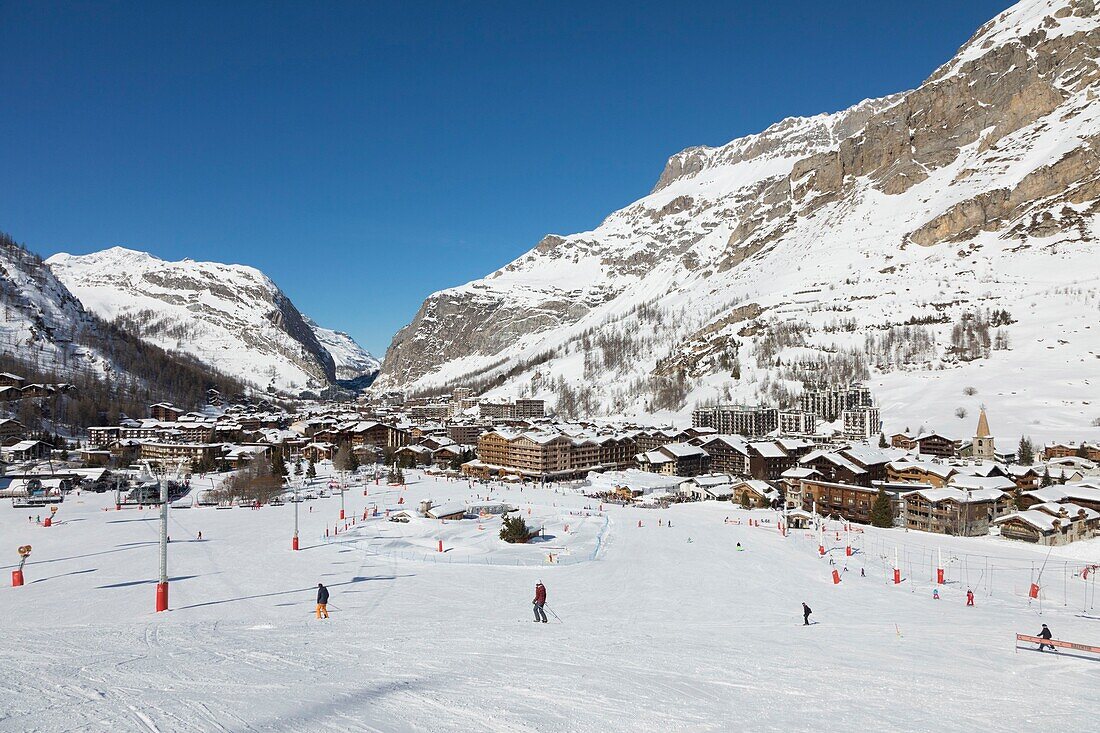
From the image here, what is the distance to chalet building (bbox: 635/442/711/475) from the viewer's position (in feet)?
220

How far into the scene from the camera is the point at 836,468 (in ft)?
171

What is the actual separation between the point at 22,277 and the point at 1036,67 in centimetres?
23734

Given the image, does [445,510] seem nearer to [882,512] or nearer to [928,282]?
[882,512]

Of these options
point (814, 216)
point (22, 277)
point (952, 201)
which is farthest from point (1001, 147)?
point (22, 277)

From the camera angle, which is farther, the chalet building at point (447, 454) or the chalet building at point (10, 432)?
the chalet building at point (447, 454)

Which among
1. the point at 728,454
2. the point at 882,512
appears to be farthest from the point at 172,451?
the point at 882,512

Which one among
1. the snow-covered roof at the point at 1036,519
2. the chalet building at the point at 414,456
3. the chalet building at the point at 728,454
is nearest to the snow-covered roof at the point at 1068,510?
the snow-covered roof at the point at 1036,519

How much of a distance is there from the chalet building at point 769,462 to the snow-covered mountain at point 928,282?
2642 centimetres

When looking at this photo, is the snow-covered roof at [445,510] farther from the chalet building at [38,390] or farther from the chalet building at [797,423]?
the chalet building at [38,390]

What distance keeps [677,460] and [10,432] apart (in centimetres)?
7298

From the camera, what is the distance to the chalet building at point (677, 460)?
6706cm

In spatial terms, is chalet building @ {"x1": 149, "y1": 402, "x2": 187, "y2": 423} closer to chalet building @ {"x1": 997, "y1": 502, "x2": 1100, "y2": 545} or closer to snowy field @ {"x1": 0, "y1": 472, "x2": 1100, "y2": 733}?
snowy field @ {"x1": 0, "y1": 472, "x2": 1100, "y2": 733}

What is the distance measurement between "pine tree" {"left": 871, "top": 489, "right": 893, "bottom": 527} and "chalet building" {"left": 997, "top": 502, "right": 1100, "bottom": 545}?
5.88 m

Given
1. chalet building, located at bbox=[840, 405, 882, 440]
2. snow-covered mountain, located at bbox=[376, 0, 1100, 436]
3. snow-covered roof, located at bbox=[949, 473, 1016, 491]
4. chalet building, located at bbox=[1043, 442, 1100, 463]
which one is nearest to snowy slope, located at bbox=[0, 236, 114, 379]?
snow-covered mountain, located at bbox=[376, 0, 1100, 436]
